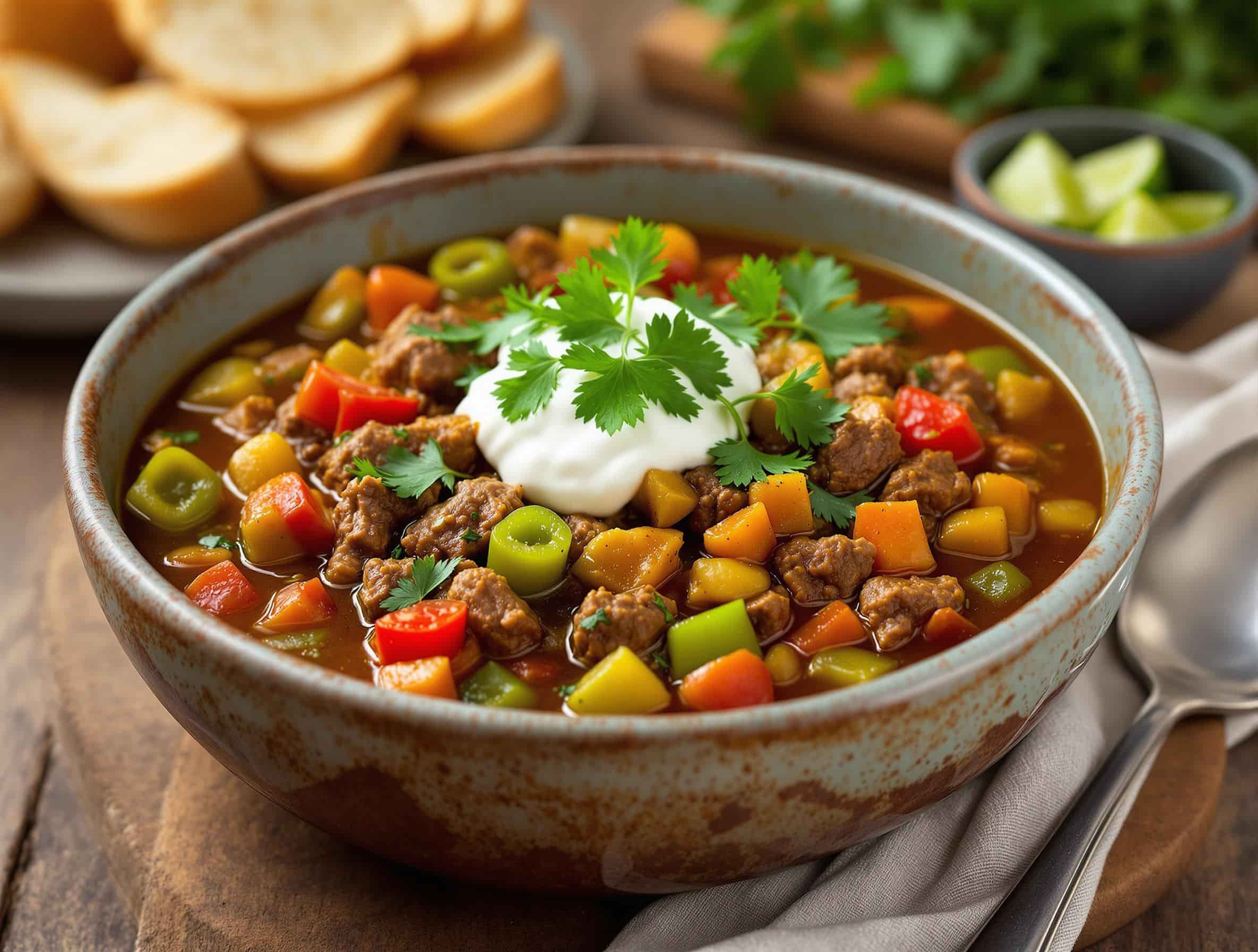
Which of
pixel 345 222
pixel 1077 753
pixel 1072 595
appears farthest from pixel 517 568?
pixel 345 222

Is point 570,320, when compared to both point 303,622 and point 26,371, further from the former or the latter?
point 26,371

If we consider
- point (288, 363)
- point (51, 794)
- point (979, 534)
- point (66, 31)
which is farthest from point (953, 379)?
point (66, 31)

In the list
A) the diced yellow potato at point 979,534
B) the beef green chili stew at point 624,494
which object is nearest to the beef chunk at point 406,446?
the beef green chili stew at point 624,494

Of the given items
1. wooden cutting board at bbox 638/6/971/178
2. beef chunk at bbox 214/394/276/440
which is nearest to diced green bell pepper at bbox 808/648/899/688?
beef chunk at bbox 214/394/276/440

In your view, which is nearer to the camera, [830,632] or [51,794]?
[830,632]

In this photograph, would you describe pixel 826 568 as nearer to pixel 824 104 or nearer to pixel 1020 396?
pixel 1020 396

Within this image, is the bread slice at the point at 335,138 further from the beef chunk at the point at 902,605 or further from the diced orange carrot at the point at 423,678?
the beef chunk at the point at 902,605

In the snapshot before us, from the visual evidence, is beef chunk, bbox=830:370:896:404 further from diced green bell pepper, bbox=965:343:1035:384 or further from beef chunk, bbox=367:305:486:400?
beef chunk, bbox=367:305:486:400
